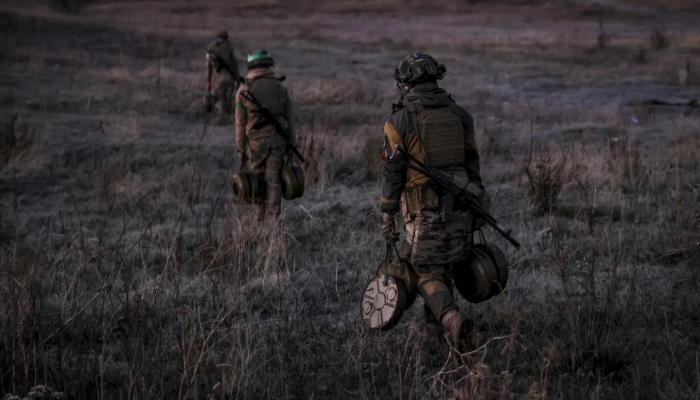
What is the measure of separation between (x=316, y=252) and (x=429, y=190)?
2652 millimetres

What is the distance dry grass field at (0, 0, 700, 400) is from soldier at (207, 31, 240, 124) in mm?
765

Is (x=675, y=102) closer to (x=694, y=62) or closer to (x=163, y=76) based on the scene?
(x=694, y=62)

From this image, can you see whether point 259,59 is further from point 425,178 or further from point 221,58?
point 221,58

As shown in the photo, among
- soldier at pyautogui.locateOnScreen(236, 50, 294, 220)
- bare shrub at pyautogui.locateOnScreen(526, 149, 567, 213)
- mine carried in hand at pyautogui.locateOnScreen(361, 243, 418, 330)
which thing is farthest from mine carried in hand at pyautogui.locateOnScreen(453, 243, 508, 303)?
bare shrub at pyautogui.locateOnScreen(526, 149, 567, 213)

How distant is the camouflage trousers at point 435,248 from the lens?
3.79m

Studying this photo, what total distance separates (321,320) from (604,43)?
31034mm

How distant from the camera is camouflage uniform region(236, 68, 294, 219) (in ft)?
21.9

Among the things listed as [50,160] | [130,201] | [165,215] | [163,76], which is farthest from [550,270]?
[163,76]

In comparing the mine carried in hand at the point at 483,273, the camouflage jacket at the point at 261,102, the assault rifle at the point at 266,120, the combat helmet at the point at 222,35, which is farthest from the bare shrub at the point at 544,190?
the combat helmet at the point at 222,35

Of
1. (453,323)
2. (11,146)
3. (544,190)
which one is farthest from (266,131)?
(11,146)

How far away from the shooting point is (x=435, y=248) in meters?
3.79

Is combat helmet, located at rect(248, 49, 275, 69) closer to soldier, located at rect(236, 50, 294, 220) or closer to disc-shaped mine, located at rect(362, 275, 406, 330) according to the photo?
soldier, located at rect(236, 50, 294, 220)

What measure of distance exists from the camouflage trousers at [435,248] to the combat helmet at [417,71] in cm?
76

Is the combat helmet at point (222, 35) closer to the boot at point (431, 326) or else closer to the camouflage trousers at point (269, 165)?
the camouflage trousers at point (269, 165)
